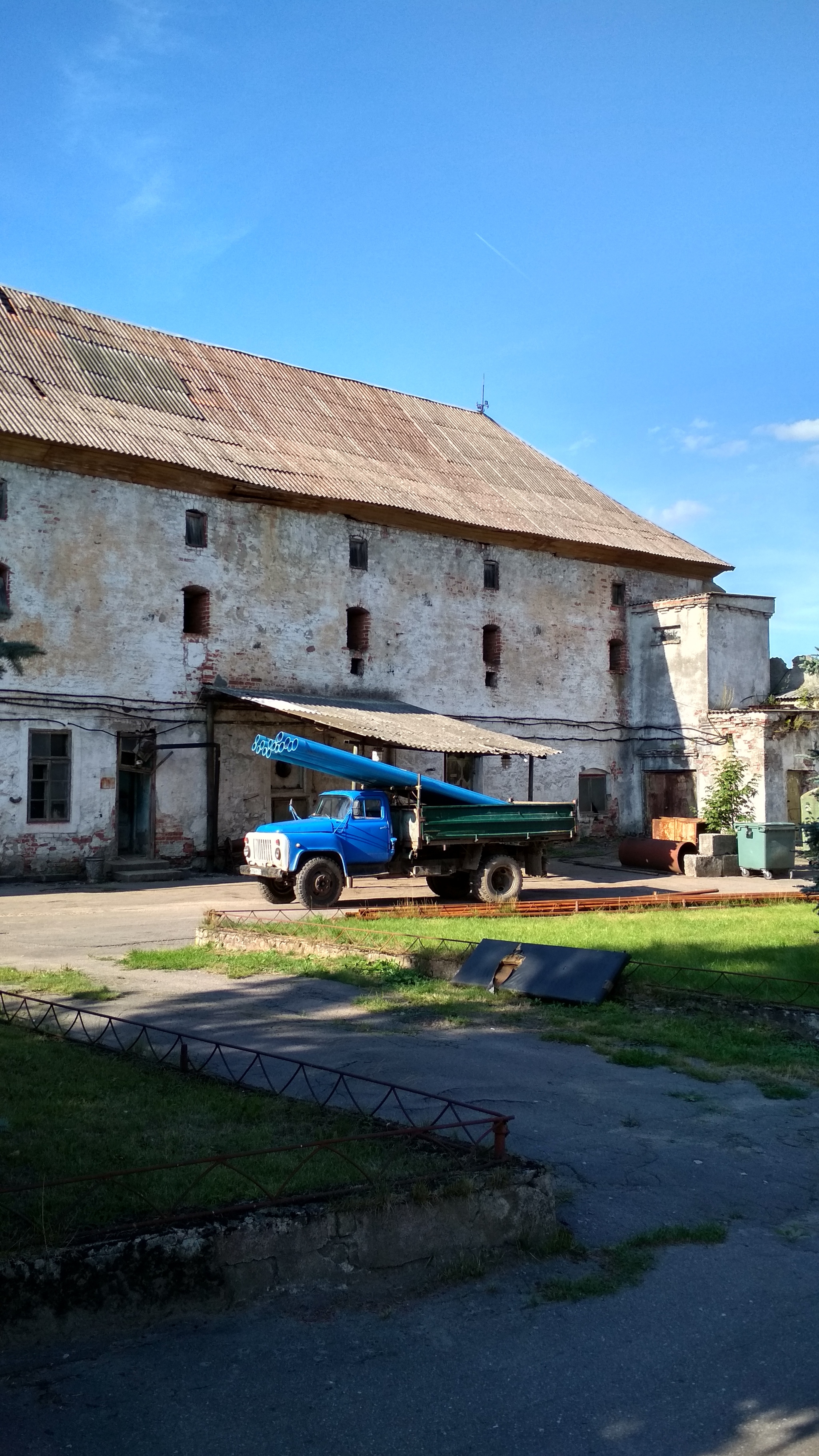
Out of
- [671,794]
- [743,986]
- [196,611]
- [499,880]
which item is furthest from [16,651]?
[671,794]

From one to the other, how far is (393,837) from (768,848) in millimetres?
8707

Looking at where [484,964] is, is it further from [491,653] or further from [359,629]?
[491,653]

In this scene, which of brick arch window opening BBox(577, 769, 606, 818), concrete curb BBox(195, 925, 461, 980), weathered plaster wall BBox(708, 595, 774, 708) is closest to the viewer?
concrete curb BBox(195, 925, 461, 980)

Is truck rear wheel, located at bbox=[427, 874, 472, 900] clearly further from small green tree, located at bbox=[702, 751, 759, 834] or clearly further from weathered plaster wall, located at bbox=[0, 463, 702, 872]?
small green tree, located at bbox=[702, 751, 759, 834]

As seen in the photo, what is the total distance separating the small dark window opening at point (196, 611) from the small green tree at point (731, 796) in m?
12.5

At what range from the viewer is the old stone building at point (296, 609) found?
2234 centimetres

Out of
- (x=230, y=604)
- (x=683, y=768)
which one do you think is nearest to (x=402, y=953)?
(x=230, y=604)

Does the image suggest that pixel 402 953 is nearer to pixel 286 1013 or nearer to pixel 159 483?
pixel 286 1013

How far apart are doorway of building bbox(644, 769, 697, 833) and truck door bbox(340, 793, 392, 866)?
47.1 feet

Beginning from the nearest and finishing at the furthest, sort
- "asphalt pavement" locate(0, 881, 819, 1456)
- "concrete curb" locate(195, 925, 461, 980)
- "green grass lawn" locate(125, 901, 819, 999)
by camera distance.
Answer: "asphalt pavement" locate(0, 881, 819, 1456), "green grass lawn" locate(125, 901, 819, 999), "concrete curb" locate(195, 925, 461, 980)

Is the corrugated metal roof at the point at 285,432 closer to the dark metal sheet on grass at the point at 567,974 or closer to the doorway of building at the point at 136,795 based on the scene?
the doorway of building at the point at 136,795

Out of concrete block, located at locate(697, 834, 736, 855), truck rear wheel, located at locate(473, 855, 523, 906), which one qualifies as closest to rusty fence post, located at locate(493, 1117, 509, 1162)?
truck rear wheel, located at locate(473, 855, 523, 906)

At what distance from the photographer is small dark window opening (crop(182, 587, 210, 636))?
24.5m

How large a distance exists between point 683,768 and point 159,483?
15.5 meters
